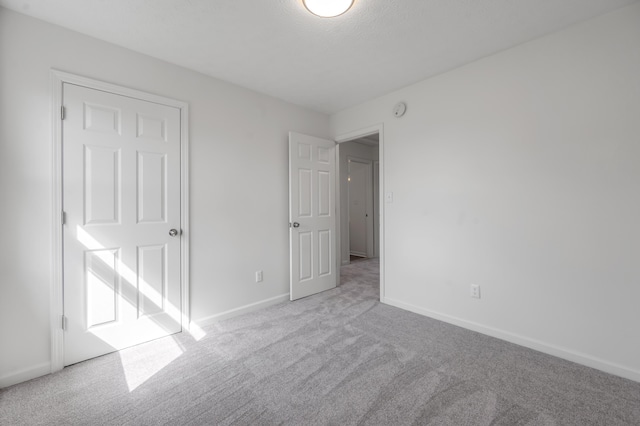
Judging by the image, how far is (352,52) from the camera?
2.36m

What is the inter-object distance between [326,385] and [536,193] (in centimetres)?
218

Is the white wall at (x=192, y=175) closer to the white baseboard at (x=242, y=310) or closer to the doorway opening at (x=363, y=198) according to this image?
the white baseboard at (x=242, y=310)

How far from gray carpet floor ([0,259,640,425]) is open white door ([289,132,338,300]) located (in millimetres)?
1060

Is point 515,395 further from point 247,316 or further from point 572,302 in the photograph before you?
point 247,316

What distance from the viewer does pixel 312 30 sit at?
2055 millimetres

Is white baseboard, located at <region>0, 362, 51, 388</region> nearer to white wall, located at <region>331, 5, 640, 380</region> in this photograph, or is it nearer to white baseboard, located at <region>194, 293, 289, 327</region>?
white baseboard, located at <region>194, 293, 289, 327</region>

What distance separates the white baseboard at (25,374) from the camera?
5.84 ft

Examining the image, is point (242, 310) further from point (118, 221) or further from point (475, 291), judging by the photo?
point (475, 291)

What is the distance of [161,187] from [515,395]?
10.00 ft

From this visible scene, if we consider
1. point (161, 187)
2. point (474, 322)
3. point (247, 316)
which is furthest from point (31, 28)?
point (474, 322)

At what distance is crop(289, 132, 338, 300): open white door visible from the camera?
3.38m

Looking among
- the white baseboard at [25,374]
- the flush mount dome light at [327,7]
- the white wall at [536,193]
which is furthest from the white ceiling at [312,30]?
the white baseboard at [25,374]

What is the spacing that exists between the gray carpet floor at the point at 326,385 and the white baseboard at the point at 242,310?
19 cm

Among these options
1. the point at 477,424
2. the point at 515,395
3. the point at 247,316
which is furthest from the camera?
the point at 247,316
